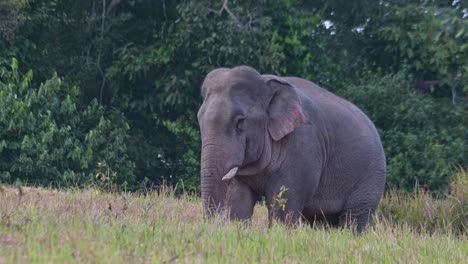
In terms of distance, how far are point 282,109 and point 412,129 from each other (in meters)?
11.0

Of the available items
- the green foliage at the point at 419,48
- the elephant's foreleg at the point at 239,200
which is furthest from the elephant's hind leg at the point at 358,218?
the green foliage at the point at 419,48

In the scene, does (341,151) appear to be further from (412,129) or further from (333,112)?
(412,129)

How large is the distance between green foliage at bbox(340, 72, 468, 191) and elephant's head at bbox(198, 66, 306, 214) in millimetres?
9678

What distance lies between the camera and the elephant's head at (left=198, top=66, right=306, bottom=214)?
9.91 meters

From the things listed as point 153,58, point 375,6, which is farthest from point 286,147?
point 375,6

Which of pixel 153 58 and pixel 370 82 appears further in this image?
pixel 370 82

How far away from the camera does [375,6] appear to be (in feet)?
73.6

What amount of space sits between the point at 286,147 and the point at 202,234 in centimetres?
336

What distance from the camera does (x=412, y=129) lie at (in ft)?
69.0

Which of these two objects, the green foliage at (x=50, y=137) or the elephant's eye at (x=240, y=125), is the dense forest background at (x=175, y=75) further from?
the elephant's eye at (x=240, y=125)

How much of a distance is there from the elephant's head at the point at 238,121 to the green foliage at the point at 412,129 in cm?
968

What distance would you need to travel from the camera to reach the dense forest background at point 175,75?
1847cm

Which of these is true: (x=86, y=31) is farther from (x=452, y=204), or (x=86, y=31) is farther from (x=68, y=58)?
(x=452, y=204)

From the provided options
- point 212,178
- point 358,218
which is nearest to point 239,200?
point 212,178
